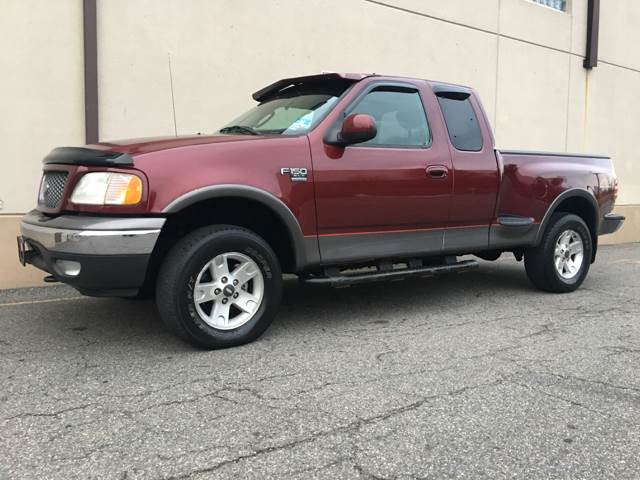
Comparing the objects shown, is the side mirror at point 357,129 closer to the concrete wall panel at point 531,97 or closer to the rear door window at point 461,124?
the rear door window at point 461,124

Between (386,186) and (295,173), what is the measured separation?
0.83 meters

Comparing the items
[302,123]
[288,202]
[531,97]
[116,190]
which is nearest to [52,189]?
[116,190]

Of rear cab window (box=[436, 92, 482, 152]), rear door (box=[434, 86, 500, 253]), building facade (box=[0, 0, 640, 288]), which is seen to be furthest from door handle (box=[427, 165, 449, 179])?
building facade (box=[0, 0, 640, 288])

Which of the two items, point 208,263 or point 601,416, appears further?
point 208,263

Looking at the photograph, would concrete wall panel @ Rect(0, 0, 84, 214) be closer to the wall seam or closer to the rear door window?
the rear door window

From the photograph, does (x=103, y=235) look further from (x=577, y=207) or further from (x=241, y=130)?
(x=577, y=207)

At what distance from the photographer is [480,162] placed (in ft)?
17.6

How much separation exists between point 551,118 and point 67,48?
30.9 feet

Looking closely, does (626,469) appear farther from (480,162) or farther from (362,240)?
(480,162)

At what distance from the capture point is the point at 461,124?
543 centimetres

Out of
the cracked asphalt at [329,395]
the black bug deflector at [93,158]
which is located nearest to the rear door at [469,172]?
the cracked asphalt at [329,395]

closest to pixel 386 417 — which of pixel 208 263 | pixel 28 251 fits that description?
pixel 208 263

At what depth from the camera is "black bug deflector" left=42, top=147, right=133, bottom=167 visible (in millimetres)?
3750

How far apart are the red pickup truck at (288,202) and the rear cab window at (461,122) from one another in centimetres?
1
